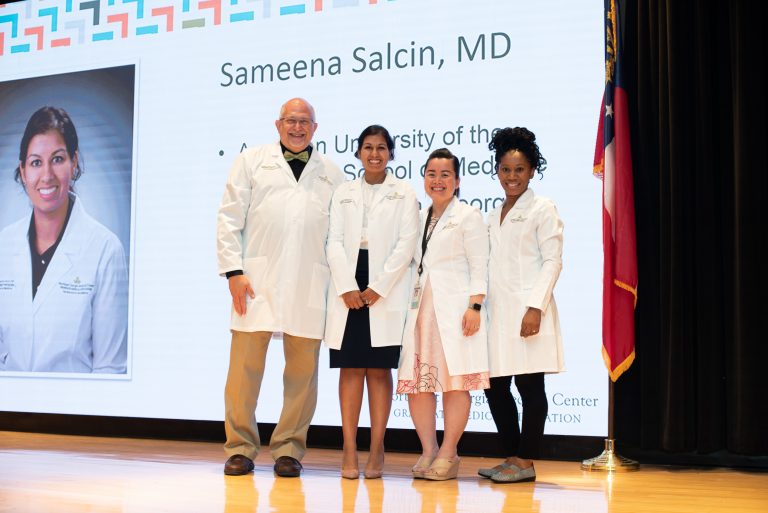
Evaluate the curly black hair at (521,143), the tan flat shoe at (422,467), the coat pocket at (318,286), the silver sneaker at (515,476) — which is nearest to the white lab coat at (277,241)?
the coat pocket at (318,286)

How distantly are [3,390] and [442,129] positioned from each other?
10.6ft

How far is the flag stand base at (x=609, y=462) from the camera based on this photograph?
164 inches

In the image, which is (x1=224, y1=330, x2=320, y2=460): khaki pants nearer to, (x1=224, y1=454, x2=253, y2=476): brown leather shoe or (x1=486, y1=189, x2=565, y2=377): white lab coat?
(x1=224, y1=454, x2=253, y2=476): brown leather shoe

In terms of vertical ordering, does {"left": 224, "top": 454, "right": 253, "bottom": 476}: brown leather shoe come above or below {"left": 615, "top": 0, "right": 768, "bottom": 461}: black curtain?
below

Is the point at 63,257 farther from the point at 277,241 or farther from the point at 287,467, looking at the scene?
the point at 287,467

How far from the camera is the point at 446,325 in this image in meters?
3.60

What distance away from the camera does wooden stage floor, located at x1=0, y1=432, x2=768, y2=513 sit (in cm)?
294

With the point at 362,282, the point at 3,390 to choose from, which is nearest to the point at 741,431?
the point at 362,282

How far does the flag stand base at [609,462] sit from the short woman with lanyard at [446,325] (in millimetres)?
835

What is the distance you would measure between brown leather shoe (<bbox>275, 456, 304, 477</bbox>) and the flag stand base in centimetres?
136

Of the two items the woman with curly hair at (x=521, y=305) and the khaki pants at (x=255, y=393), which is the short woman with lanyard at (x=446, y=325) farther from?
the khaki pants at (x=255, y=393)

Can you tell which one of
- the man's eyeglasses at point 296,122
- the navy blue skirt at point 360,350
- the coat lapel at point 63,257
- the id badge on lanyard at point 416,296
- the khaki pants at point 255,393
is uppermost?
the man's eyeglasses at point 296,122

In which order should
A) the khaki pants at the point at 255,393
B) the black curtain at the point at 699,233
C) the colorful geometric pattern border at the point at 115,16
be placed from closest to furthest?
1. the khaki pants at the point at 255,393
2. the black curtain at the point at 699,233
3. the colorful geometric pattern border at the point at 115,16

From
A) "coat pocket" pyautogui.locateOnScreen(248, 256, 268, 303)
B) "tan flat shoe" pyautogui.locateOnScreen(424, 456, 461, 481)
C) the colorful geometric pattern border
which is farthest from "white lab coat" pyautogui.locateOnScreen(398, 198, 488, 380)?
the colorful geometric pattern border
